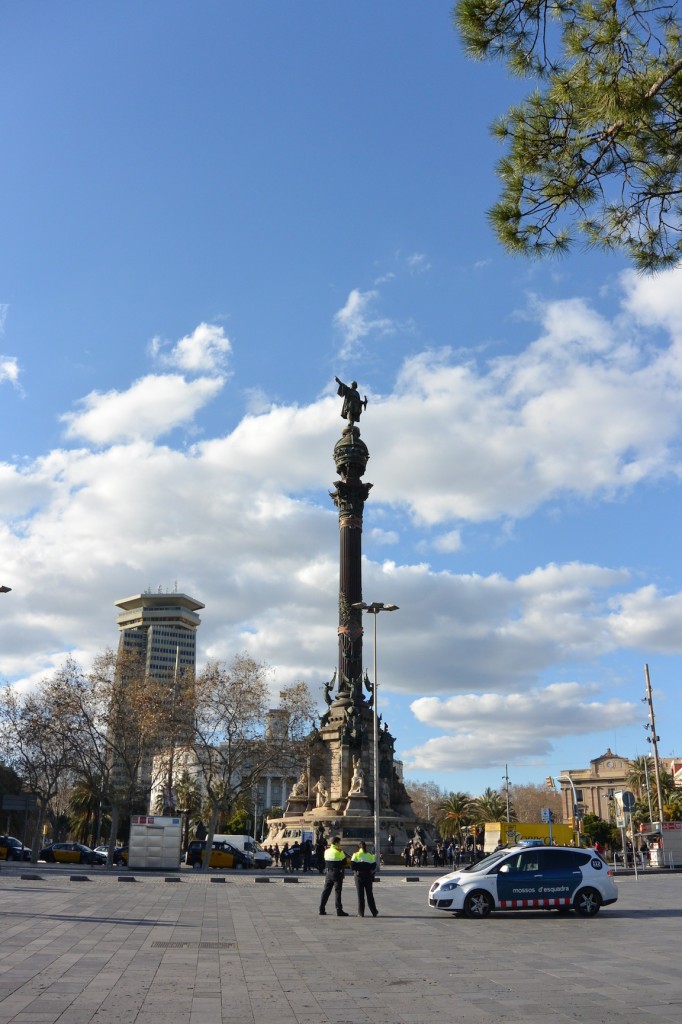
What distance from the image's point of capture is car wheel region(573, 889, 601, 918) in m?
18.0

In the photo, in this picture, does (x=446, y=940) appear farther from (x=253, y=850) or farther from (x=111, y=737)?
(x=111, y=737)

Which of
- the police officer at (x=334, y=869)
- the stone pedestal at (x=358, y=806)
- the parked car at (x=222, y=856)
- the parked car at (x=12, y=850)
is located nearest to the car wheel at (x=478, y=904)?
the police officer at (x=334, y=869)

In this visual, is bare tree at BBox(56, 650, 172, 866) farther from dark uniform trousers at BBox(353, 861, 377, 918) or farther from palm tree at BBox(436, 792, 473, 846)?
palm tree at BBox(436, 792, 473, 846)

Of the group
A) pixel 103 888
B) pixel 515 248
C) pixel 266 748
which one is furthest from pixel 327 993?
pixel 266 748

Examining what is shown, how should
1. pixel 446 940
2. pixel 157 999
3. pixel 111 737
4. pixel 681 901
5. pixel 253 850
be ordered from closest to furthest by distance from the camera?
pixel 157 999 → pixel 446 940 → pixel 681 901 → pixel 253 850 → pixel 111 737

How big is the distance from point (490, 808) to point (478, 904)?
68.5 meters

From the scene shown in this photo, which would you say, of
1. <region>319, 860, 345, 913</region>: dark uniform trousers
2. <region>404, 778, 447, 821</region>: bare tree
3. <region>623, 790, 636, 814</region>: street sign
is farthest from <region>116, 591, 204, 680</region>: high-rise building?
<region>319, 860, 345, 913</region>: dark uniform trousers

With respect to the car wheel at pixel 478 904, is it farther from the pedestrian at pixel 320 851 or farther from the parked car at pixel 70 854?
the parked car at pixel 70 854

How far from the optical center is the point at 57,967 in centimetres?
1066

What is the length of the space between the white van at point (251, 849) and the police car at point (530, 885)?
1121 inches

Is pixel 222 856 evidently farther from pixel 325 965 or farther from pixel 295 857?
pixel 325 965

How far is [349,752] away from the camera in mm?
56531

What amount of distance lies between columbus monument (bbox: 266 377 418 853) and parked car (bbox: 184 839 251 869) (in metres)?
6.73

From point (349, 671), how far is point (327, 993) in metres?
51.2
